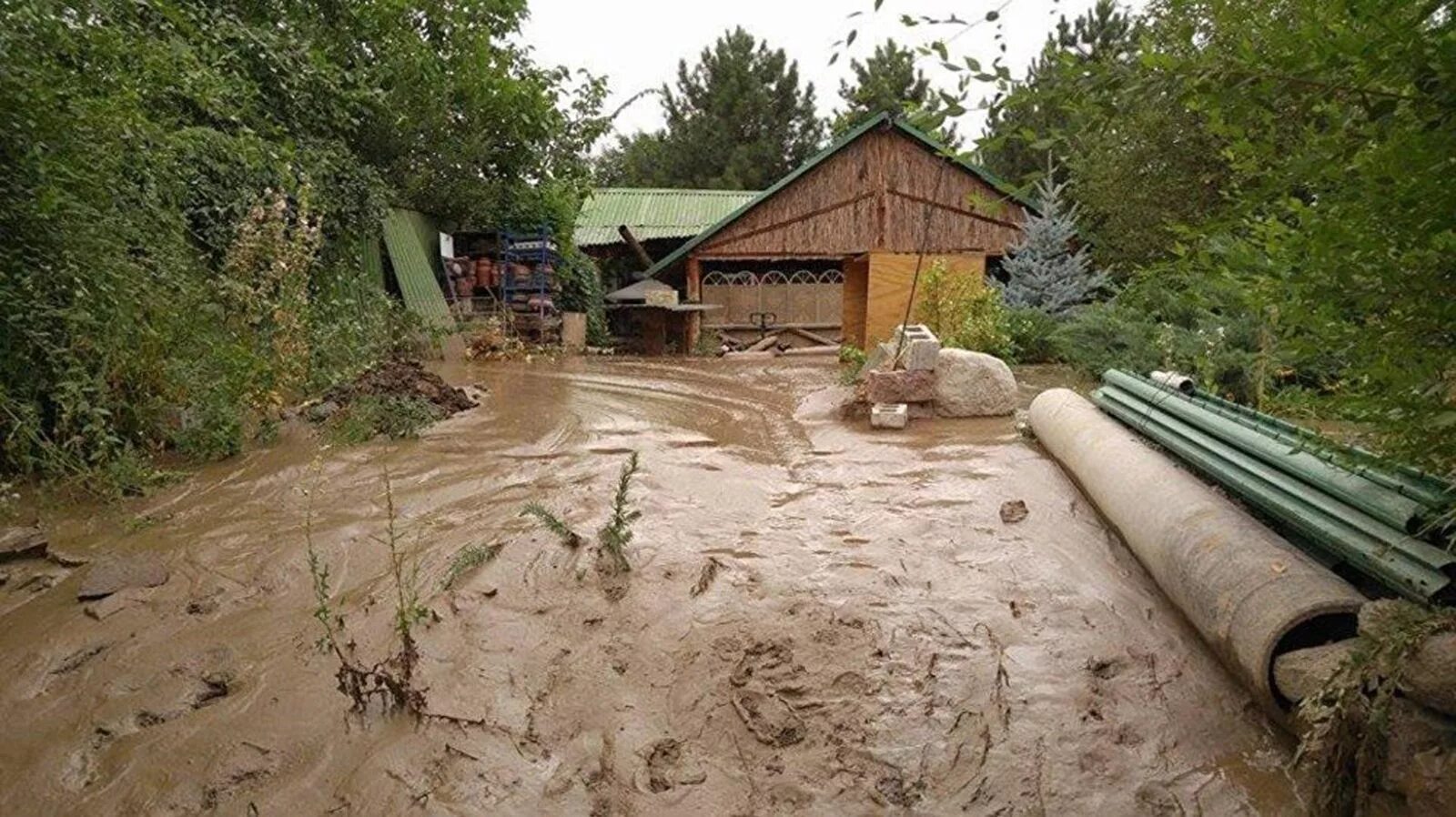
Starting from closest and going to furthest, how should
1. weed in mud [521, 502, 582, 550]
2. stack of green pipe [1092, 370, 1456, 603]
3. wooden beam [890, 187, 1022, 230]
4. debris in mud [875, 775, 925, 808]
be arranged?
debris in mud [875, 775, 925, 808] → stack of green pipe [1092, 370, 1456, 603] → weed in mud [521, 502, 582, 550] → wooden beam [890, 187, 1022, 230]

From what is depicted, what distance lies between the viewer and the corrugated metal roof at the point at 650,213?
19.1m

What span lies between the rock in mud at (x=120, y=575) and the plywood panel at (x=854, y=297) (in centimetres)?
1411

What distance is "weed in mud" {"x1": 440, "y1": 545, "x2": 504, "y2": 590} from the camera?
3371 mm

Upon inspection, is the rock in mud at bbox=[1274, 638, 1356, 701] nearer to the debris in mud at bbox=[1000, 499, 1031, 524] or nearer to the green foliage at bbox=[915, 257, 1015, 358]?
the debris in mud at bbox=[1000, 499, 1031, 524]

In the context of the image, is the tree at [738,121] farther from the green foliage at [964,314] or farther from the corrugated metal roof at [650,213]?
the green foliage at [964,314]

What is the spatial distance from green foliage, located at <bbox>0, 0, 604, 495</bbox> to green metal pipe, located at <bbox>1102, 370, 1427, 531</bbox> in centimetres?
572

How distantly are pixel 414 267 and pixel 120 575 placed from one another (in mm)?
10816

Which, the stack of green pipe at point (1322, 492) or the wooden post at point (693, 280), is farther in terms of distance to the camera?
the wooden post at point (693, 280)

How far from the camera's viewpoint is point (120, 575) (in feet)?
11.1

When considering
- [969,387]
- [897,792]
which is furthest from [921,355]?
[897,792]

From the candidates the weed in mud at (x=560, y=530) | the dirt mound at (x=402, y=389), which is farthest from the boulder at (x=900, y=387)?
the weed in mud at (x=560, y=530)

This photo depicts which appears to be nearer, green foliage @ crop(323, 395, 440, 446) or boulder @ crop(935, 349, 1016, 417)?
green foliage @ crop(323, 395, 440, 446)

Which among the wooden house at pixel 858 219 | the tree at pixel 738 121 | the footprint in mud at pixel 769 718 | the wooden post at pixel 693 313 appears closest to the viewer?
the footprint in mud at pixel 769 718

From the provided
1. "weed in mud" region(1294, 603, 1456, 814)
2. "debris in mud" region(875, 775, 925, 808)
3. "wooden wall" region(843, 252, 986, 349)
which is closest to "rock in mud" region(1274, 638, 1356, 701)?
"weed in mud" region(1294, 603, 1456, 814)
